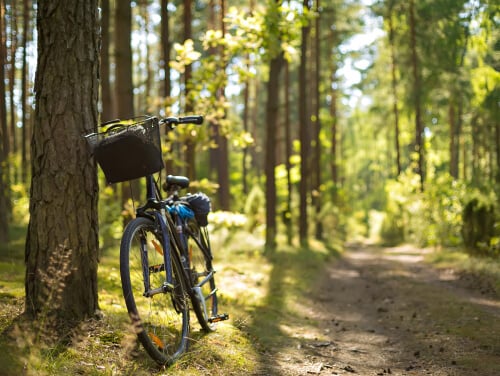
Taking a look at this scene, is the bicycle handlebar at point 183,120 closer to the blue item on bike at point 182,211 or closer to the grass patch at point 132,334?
the blue item on bike at point 182,211

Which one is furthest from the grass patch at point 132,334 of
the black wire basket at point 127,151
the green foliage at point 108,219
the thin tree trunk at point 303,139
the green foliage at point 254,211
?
the green foliage at point 254,211

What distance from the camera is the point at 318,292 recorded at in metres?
10.0

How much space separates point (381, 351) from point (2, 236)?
21.8ft

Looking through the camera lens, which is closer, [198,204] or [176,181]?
[176,181]

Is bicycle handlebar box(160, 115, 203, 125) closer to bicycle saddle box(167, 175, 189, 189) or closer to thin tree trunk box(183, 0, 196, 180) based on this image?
bicycle saddle box(167, 175, 189, 189)

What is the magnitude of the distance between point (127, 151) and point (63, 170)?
2.11 ft

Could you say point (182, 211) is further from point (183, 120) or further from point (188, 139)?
point (188, 139)

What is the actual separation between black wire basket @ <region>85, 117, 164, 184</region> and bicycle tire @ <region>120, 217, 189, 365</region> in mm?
375

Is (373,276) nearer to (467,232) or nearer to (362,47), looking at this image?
(467,232)

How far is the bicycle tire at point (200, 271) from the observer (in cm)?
482

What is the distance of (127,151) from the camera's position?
3988 mm

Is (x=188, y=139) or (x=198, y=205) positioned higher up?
(x=188, y=139)

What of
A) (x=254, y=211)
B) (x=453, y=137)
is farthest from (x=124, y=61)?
(x=453, y=137)

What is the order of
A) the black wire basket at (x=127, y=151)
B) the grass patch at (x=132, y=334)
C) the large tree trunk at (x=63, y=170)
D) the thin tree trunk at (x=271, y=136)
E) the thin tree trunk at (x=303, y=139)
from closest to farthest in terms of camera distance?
1. the grass patch at (x=132, y=334)
2. the black wire basket at (x=127, y=151)
3. the large tree trunk at (x=63, y=170)
4. the thin tree trunk at (x=271, y=136)
5. the thin tree trunk at (x=303, y=139)
